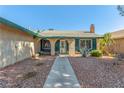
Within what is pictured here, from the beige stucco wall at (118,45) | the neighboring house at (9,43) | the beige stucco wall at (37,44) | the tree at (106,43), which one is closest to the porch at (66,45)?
the beige stucco wall at (37,44)

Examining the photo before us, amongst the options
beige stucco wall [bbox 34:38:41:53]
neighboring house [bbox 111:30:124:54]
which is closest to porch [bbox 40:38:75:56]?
beige stucco wall [bbox 34:38:41:53]

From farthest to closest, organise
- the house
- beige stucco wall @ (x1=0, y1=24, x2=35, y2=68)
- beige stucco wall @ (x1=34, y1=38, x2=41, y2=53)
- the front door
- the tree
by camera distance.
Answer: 1. the front door
2. beige stucco wall @ (x1=34, y1=38, x2=41, y2=53)
3. the house
4. the tree
5. beige stucco wall @ (x1=0, y1=24, x2=35, y2=68)

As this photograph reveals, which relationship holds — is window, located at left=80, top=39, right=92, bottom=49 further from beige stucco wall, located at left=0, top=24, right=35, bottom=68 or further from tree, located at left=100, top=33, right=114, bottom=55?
beige stucco wall, located at left=0, top=24, right=35, bottom=68

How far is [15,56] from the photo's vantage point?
13523 mm

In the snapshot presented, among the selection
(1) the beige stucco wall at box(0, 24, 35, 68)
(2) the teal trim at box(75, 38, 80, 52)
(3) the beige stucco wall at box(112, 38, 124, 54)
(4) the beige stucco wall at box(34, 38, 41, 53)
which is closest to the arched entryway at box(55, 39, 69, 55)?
(2) the teal trim at box(75, 38, 80, 52)

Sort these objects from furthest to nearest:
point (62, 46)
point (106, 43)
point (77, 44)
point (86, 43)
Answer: point (62, 46), point (86, 43), point (77, 44), point (106, 43)

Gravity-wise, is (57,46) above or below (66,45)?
below

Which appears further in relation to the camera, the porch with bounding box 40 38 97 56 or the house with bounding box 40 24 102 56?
the porch with bounding box 40 38 97 56

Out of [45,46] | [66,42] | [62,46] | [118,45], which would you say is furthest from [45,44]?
[118,45]

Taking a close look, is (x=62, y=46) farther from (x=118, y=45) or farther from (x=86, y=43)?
(x=118, y=45)

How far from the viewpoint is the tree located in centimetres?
2272

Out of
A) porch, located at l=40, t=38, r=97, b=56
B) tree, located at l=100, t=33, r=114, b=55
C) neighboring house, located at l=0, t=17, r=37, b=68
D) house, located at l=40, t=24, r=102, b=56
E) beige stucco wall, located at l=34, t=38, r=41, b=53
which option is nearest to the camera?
neighboring house, located at l=0, t=17, r=37, b=68

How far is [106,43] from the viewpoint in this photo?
23.1 meters
